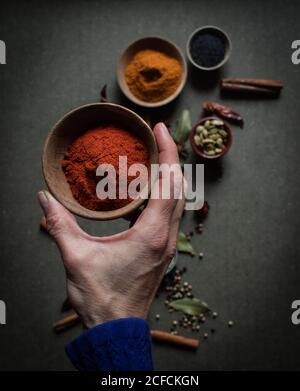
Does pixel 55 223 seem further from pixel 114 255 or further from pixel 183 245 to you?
pixel 183 245

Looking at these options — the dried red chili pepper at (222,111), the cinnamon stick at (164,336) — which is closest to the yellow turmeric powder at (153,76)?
the dried red chili pepper at (222,111)

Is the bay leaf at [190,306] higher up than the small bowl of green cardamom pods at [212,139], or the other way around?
the small bowl of green cardamom pods at [212,139]

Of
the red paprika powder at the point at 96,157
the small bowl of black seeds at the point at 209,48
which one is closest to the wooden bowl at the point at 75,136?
the red paprika powder at the point at 96,157

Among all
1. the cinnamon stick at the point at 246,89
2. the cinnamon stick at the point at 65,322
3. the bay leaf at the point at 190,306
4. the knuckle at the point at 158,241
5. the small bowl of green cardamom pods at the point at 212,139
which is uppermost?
the cinnamon stick at the point at 246,89

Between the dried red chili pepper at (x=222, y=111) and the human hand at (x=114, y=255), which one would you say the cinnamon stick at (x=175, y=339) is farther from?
the dried red chili pepper at (x=222, y=111)

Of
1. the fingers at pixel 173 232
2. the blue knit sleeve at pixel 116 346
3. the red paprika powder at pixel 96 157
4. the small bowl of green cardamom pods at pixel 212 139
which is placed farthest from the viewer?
the small bowl of green cardamom pods at pixel 212 139

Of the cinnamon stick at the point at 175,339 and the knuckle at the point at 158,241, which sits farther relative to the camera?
the cinnamon stick at the point at 175,339

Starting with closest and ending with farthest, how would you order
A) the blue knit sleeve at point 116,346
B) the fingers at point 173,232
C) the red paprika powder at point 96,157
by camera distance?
1. the red paprika powder at point 96,157
2. the blue knit sleeve at point 116,346
3. the fingers at point 173,232

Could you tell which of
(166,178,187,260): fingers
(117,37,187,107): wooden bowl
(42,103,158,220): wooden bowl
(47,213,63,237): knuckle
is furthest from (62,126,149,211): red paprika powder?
(117,37,187,107): wooden bowl
